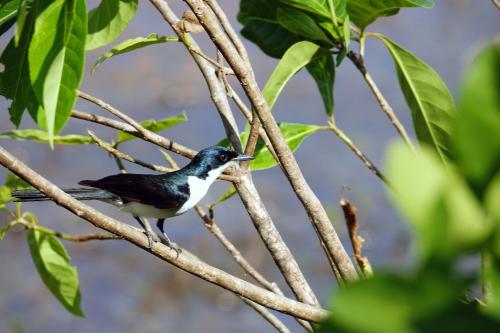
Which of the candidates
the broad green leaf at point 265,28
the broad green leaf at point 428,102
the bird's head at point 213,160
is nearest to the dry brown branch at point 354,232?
the broad green leaf at point 428,102

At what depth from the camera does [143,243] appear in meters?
1.53

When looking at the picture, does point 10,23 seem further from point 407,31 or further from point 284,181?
point 407,31

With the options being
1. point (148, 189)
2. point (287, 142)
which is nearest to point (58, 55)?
point (287, 142)

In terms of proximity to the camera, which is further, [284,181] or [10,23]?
[284,181]

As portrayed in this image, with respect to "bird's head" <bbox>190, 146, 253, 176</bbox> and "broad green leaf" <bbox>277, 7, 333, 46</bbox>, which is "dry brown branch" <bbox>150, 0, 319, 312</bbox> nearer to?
"broad green leaf" <bbox>277, 7, 333, 46</bbox>

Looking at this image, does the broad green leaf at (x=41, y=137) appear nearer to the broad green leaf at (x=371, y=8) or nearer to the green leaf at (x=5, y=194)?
the green leaf at (x=5, y=194)

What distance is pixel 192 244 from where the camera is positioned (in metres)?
8.80

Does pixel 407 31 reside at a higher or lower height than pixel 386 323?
lower

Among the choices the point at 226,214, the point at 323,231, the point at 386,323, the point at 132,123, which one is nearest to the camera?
the point at 386,323

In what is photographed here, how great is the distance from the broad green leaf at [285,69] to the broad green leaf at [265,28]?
34cm

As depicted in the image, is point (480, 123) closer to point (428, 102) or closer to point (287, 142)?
point (428, 102)

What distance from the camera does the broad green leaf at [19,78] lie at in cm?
138

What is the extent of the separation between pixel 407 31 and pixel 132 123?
35.9 ft

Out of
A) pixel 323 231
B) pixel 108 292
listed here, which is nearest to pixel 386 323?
pixel 323 231
